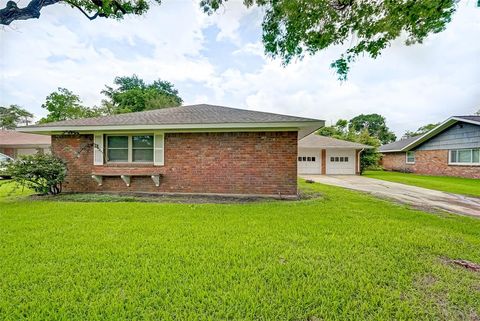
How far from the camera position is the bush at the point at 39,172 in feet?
24.8

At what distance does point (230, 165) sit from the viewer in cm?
812

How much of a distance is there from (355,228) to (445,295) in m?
2.15

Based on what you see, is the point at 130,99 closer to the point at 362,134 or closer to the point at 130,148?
the point at 130,148

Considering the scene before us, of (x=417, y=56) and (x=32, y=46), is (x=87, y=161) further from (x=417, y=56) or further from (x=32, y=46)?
(x=417, y=56)

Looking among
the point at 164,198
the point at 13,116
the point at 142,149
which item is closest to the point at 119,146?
the point at 142,149

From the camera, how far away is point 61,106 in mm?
28000

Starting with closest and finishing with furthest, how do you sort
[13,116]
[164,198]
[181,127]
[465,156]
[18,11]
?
[18,11]
[164,198]
[181,127]
[465,156]
[13,116]

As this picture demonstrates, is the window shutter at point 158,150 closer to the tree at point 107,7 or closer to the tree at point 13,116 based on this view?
the tree at point 107,7

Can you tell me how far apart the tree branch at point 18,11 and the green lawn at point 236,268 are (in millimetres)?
4569

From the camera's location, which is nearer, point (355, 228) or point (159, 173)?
point (355, 228)

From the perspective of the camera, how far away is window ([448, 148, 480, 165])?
51.3ft

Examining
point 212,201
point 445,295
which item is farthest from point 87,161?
point 445,295

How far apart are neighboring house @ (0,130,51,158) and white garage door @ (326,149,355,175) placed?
25653mm

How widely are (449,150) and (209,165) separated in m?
19.6
